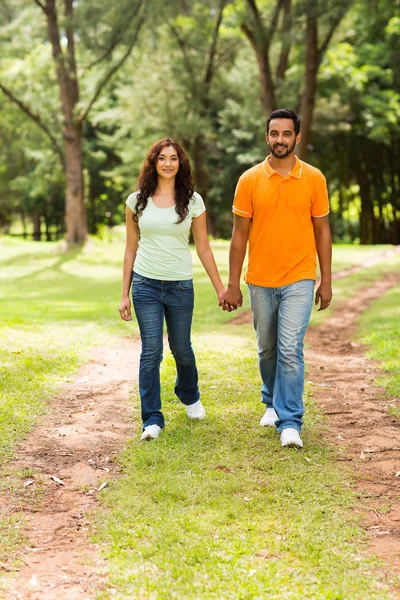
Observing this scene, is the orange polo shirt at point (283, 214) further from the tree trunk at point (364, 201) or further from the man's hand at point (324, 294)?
the tree trunk at point (364, 201)

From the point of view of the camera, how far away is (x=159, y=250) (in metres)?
5.09

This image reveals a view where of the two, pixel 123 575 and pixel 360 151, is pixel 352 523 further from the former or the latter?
pixel 360 151

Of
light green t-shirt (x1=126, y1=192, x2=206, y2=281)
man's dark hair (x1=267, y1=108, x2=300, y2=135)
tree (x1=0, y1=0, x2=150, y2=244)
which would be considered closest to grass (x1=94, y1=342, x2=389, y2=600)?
light green t-shirt (x1=126, y1=192, x2=206, y2=281)

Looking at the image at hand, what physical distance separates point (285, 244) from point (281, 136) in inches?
29.2

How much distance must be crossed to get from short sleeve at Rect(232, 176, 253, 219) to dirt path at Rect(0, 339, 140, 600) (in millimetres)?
1888

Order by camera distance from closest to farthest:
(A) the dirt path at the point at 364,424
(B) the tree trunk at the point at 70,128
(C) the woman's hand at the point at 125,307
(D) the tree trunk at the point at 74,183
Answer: (A) the dirt path at the point at 364,424, (C) the woman's hand at the point at 125,307, (B) the tree trunk at the point at 70,128, (D) the tree trunk at the point at 74,183

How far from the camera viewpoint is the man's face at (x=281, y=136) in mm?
4926

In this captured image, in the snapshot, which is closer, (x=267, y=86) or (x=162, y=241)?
(x=162, y=241)

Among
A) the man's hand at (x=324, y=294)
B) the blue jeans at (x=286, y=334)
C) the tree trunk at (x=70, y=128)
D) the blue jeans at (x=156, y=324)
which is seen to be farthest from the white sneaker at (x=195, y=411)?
the tree trunk at (x=70, y=128)

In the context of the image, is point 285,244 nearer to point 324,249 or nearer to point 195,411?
point 324,249

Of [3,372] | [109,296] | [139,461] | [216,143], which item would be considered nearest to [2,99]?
[216,143]

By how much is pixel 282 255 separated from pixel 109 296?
31.0ft

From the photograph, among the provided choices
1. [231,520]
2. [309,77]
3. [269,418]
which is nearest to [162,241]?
[269,418]

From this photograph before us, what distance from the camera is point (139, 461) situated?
4844mm
